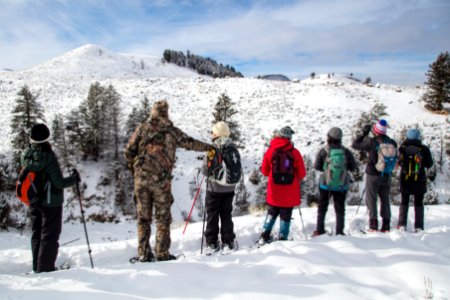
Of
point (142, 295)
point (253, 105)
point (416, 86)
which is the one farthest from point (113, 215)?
point (416, 86)

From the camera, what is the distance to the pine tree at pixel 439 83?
31.2 meters

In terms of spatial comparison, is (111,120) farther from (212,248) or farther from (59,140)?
(212,248)

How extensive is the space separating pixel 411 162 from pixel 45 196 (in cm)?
650

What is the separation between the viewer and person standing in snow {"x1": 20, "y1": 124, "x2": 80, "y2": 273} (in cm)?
415

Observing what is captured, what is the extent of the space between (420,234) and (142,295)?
5.04 metres

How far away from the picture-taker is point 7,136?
2961 centimetres

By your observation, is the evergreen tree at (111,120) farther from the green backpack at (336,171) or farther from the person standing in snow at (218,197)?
the green backpack at (336,171)

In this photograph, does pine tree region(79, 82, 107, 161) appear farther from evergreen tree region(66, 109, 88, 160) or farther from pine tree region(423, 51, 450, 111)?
pine tree region(423, 51, 450, 111)

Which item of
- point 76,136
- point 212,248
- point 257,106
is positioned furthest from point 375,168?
point 257,106

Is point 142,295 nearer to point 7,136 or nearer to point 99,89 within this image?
point 99,89

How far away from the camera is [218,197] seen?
16.5 ft

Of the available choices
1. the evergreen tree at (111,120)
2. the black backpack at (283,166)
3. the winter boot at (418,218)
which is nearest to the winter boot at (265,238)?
the black backpack at (283,166)

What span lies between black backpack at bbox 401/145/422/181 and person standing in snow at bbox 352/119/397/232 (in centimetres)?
44

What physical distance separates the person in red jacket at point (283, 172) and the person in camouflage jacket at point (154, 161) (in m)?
1.45
